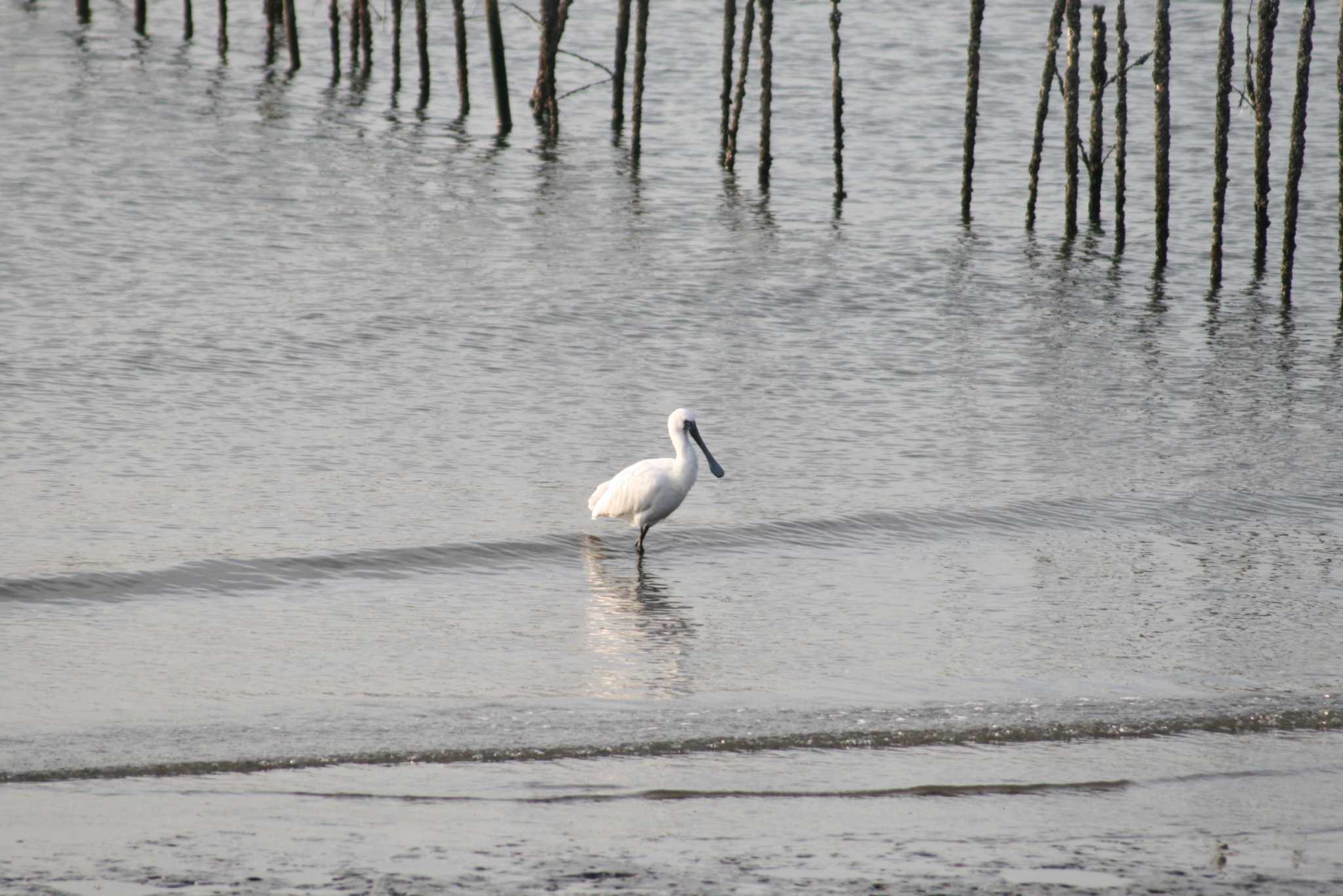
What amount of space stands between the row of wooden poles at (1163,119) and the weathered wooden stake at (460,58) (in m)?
8.70

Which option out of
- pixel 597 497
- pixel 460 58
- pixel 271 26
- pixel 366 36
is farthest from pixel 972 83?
pixel 271 26

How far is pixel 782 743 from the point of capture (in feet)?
26.7

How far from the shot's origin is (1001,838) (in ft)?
22.8

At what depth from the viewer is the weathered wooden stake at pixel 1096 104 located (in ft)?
68.9

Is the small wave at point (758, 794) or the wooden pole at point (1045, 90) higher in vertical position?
the wooden pole at point (1045, 90)

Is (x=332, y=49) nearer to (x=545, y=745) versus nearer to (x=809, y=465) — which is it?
Answer: (x=809, y=465)

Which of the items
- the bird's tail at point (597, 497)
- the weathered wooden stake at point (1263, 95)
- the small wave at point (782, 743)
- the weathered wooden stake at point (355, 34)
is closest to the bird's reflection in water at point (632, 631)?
the bird's tail at point (597, 497)

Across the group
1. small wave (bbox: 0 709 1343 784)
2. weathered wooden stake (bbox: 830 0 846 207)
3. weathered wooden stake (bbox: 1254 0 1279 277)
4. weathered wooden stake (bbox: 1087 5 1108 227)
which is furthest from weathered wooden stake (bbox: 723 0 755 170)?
small wave (bbox: 0 709 1343 784)

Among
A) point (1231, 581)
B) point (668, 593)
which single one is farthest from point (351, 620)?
point (1231, 581)

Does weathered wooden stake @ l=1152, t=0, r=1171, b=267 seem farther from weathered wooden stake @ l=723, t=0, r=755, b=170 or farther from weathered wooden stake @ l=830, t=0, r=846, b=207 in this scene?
weathered wooden stake @ l=723, t=0, r=755, b=170

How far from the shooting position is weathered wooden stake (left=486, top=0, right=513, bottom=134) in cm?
2777

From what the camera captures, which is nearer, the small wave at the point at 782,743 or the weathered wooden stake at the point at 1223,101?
the small wave at the point at 782,743

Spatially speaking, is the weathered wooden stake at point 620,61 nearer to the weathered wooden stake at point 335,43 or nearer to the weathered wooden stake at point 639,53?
the weathered wooden stake at point 639,53

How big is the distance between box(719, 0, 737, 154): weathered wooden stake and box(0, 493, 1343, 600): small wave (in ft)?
42.0
